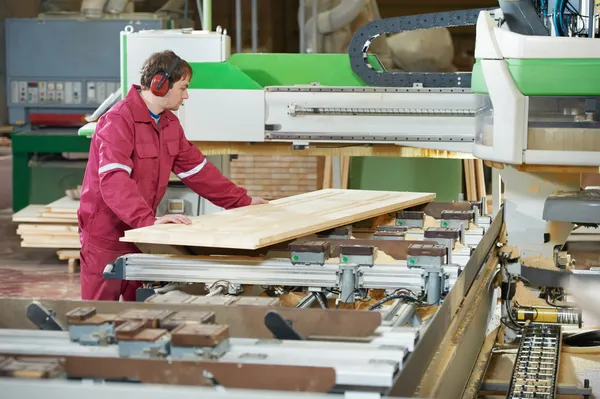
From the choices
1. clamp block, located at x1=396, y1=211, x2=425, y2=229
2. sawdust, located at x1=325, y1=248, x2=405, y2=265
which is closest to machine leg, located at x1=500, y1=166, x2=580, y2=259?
clamp block, located at x1=396, y1=211, x2=425, y2=229

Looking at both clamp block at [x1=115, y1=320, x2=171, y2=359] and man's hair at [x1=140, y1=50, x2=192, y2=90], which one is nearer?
clamp block at [x1=115, y1=320, x2=171, y2=359]

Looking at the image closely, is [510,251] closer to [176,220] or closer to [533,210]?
[533,210]

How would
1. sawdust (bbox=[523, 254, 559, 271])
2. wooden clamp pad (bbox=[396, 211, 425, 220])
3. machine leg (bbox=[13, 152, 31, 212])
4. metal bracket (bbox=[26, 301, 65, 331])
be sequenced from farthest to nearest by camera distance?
machine leg (bbox=[13, 152, 31, 212]), sawdust (bbox=[523, 254, 559, 271]), wooden clamp pad (bbox=[396, 211, 425, 220]), metal bracket (bbox=[26, 301, 65, 331])

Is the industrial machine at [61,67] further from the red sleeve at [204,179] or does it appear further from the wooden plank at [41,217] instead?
the red sleeve at [204,179]

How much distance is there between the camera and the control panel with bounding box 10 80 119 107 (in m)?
8.94

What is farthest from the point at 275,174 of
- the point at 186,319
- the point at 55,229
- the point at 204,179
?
the point at 186,319

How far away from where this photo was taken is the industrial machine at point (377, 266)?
1979 millimetres

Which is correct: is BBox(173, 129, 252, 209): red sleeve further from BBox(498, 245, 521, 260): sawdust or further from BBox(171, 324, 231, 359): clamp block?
BBox(171, 324, 231, 359): clamp block

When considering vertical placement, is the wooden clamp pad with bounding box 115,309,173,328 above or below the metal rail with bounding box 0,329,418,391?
above

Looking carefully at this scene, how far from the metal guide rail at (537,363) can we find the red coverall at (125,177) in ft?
4.21

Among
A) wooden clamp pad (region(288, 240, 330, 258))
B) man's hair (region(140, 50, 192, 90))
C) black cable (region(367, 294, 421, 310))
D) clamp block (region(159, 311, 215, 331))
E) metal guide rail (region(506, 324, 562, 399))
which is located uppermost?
man's hair (region(140, 50, 192, 90))

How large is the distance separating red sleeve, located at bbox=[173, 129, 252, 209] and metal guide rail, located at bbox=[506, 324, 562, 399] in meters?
1.28

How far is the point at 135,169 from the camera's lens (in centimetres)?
396

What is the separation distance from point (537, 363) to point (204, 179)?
1.56 meters
